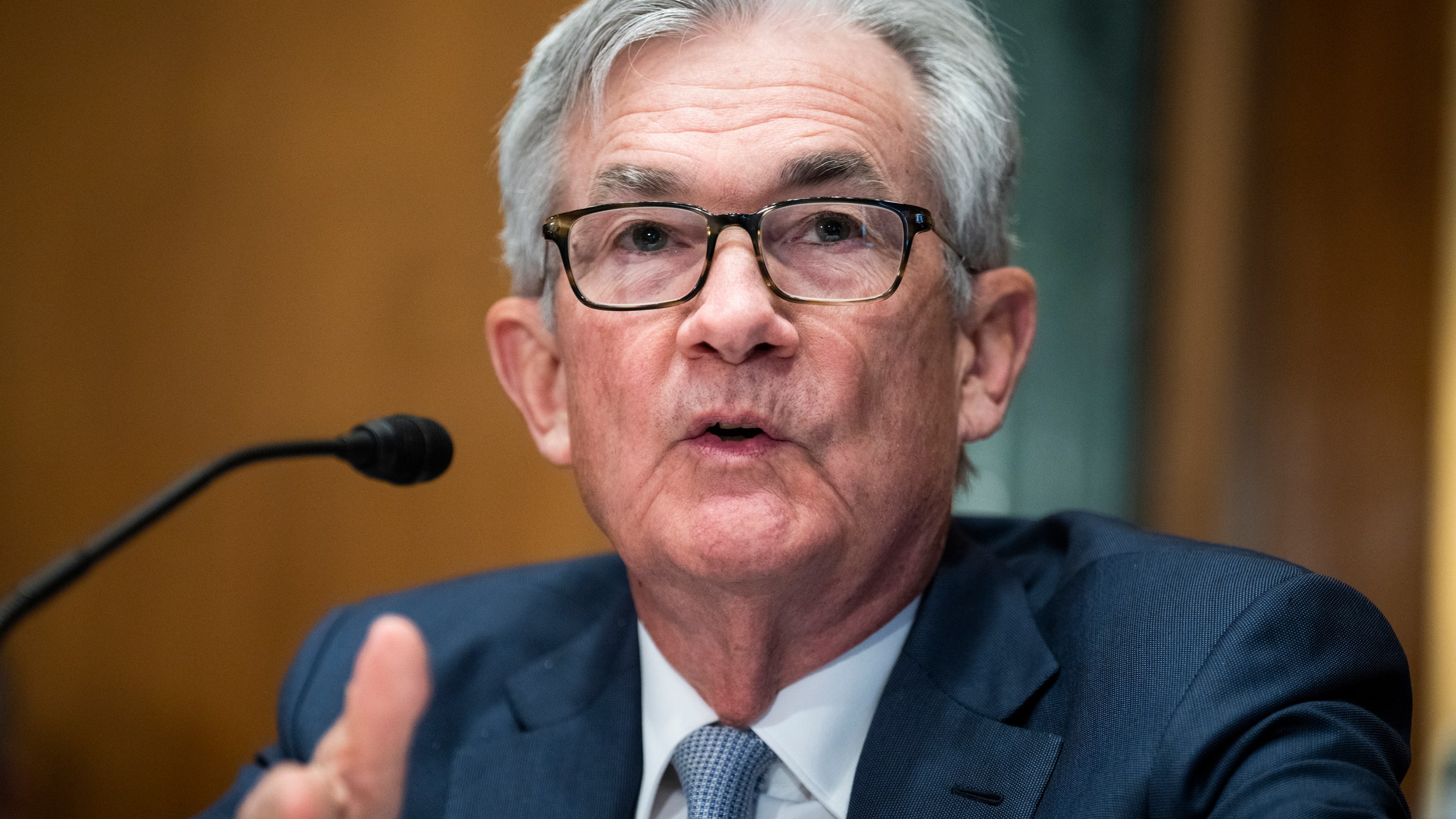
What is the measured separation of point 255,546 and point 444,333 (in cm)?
65

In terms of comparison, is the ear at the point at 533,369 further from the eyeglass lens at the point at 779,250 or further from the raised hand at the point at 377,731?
the raised hand at the point at 377,731

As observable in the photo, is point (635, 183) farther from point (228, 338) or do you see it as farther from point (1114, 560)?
point (228, 338)

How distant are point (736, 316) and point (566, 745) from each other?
63 centimetres

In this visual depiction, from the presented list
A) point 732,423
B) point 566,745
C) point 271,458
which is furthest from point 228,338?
point 732,423

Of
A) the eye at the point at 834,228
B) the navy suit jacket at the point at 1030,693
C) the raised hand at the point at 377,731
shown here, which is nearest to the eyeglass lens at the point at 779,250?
the eye at the point at 834,228

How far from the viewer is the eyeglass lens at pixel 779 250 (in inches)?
56.0

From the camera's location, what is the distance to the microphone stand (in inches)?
36.5

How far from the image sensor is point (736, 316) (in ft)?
4.32

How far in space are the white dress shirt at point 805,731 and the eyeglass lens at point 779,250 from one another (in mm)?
437

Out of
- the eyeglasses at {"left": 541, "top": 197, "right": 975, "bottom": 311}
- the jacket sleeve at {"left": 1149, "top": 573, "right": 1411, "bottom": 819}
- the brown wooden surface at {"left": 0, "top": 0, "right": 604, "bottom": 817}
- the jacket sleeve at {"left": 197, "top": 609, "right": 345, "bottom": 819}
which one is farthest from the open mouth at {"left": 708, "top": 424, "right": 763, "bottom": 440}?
the brown wooden surface at {"left": 0, "top": 0, "right": 604, "bottom": 817}

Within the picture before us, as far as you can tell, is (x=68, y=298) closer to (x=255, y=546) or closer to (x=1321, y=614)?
(x=255, y=546)

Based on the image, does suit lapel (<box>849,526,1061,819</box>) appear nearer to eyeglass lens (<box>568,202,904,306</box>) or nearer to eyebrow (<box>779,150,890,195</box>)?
eyeglass lens (<box>568,202,904,306</box>)

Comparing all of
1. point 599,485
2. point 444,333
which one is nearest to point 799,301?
point 599,485

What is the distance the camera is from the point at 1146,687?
4.19 feet
